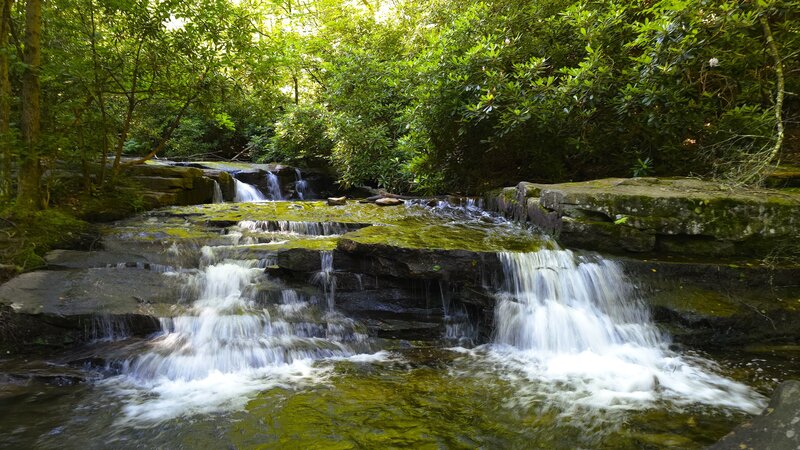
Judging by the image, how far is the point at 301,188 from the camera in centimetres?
1332

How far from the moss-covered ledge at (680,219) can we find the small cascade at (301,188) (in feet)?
29.9

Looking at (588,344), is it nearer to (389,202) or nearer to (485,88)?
(485,88)

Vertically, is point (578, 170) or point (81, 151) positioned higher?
point (81, 151)

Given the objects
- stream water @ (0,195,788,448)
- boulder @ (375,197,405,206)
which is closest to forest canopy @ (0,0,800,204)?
boulder @ (375,197,405,206)

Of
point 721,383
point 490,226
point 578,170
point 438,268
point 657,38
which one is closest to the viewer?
point 721,383

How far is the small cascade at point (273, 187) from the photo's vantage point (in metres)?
12.3

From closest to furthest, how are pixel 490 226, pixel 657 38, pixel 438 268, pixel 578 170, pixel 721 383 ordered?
pixel 721 383 < pixel 438 268 < pixel 657 38 < pixel 490 226 < pixel 578 170

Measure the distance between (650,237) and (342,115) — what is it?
871cm

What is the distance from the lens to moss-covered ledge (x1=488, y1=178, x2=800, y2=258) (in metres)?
4.78

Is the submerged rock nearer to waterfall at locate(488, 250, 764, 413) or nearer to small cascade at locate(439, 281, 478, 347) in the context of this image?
waterfall at locate(488, 250, 764, 413)

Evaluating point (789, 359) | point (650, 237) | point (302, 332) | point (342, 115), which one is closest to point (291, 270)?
point (302, 332)

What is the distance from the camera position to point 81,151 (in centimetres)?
621

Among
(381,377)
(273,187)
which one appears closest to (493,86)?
(381,377)

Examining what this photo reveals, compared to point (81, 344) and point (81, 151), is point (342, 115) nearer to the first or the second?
point (81, 151)
